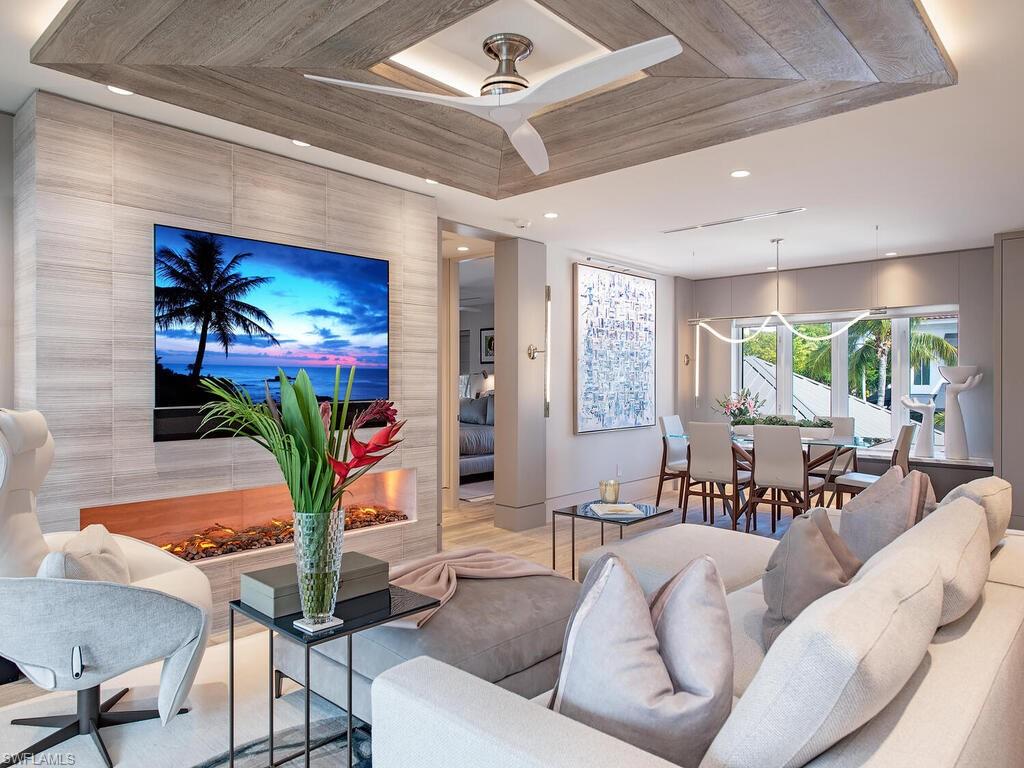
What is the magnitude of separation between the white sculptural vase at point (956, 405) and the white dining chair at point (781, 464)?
5.78 ft

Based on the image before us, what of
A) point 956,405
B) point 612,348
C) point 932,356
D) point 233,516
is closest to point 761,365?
point 932,356

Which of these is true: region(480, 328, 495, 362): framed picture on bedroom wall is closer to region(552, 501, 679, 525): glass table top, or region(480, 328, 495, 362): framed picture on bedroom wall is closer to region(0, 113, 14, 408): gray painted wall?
region(552, 501, 679, 525): glass table top

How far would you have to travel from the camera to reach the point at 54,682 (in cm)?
210

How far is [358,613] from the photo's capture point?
77.6 inches

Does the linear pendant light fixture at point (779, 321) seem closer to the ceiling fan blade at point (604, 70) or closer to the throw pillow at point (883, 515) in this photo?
the throw pillow at point (883, 515)

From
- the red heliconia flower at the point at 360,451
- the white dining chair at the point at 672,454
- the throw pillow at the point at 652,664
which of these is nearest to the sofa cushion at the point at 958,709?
the throw pillow at the point at 652,664

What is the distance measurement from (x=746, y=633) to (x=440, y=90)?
2648 mm

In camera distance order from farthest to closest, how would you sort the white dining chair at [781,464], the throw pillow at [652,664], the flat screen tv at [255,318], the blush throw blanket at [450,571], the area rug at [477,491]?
the area rug at [477,491] → the white dining chair at [781,464] → the flat screen tv at [255,318] → the blush throw blanket at [450,571] → the throw pillow at [652,664]

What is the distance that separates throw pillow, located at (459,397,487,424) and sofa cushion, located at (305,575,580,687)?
236 inches

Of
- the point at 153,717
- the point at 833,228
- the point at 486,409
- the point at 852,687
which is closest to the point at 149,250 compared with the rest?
the point at 153,717

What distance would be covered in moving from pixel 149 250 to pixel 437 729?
9.24ft

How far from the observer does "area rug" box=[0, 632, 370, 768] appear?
7.20 feet

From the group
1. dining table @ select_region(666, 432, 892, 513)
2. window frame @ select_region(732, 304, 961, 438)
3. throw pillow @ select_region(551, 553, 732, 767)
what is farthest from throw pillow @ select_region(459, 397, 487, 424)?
throw pillow @ select_region(551, 553, 732, 767)

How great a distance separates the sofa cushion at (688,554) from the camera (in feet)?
9.20
